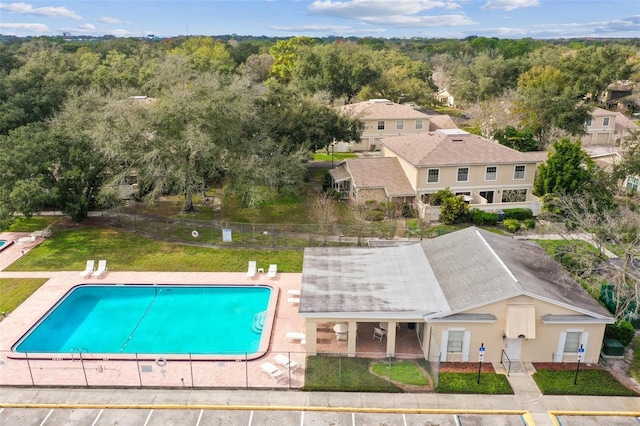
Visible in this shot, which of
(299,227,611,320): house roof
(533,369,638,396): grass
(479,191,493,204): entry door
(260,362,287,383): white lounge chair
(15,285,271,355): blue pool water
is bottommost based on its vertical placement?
(15,285,271,355): blue pool water

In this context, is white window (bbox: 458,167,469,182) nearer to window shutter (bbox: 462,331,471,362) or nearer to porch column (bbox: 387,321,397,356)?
window shutter (bbox: 462,331,471,362)

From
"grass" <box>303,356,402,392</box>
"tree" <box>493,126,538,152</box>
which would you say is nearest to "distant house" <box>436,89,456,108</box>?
"tree" <box>493,126,538,152</box>

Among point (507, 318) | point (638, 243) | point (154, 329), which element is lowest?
point (154, 329)

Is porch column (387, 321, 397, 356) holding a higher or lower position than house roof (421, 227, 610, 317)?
lower

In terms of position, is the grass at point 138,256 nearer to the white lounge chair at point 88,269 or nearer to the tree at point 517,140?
the white lounge chair at point 88,269

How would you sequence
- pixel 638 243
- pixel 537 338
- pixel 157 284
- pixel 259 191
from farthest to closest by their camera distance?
1. pixel 259 191
2. pixel 157 284
3. pixel 638 243
4. pixel 537 338

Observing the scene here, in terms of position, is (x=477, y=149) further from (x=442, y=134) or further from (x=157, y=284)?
(x=157, y=284)

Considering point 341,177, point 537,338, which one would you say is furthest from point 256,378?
point 341,177
